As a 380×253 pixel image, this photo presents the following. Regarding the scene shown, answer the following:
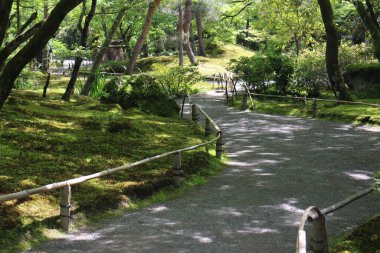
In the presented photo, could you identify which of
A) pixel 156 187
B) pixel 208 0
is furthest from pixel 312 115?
pixel 208 0

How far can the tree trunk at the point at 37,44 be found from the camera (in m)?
6.34

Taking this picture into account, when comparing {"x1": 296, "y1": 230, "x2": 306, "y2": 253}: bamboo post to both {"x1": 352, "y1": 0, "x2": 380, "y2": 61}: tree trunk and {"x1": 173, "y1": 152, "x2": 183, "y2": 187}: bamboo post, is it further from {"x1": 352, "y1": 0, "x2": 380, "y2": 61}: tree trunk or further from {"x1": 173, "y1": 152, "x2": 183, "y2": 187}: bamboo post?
{"x1": 352, "y1": 0, "x2": 380, "y2": 61}: tree trunk

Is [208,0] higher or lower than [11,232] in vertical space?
higher

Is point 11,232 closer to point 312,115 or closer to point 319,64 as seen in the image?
point 312,115

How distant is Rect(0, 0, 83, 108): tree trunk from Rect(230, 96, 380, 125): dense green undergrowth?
43.2ft

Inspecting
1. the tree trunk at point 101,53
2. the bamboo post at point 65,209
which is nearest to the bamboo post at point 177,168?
the bamboo post at point 65,209

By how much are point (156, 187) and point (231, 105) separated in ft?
52.4

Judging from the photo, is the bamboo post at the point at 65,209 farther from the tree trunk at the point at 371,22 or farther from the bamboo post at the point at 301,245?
the tree trunk at the point at 371,22

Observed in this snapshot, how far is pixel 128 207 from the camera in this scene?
756cm

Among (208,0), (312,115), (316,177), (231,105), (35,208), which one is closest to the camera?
(35,208)

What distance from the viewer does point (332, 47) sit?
65.7 ft

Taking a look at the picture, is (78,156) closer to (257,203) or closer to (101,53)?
(257,203)

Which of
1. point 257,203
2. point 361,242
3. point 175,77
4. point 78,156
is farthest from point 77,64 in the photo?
point 361,242

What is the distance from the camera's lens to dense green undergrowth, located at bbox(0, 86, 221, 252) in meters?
6.44
